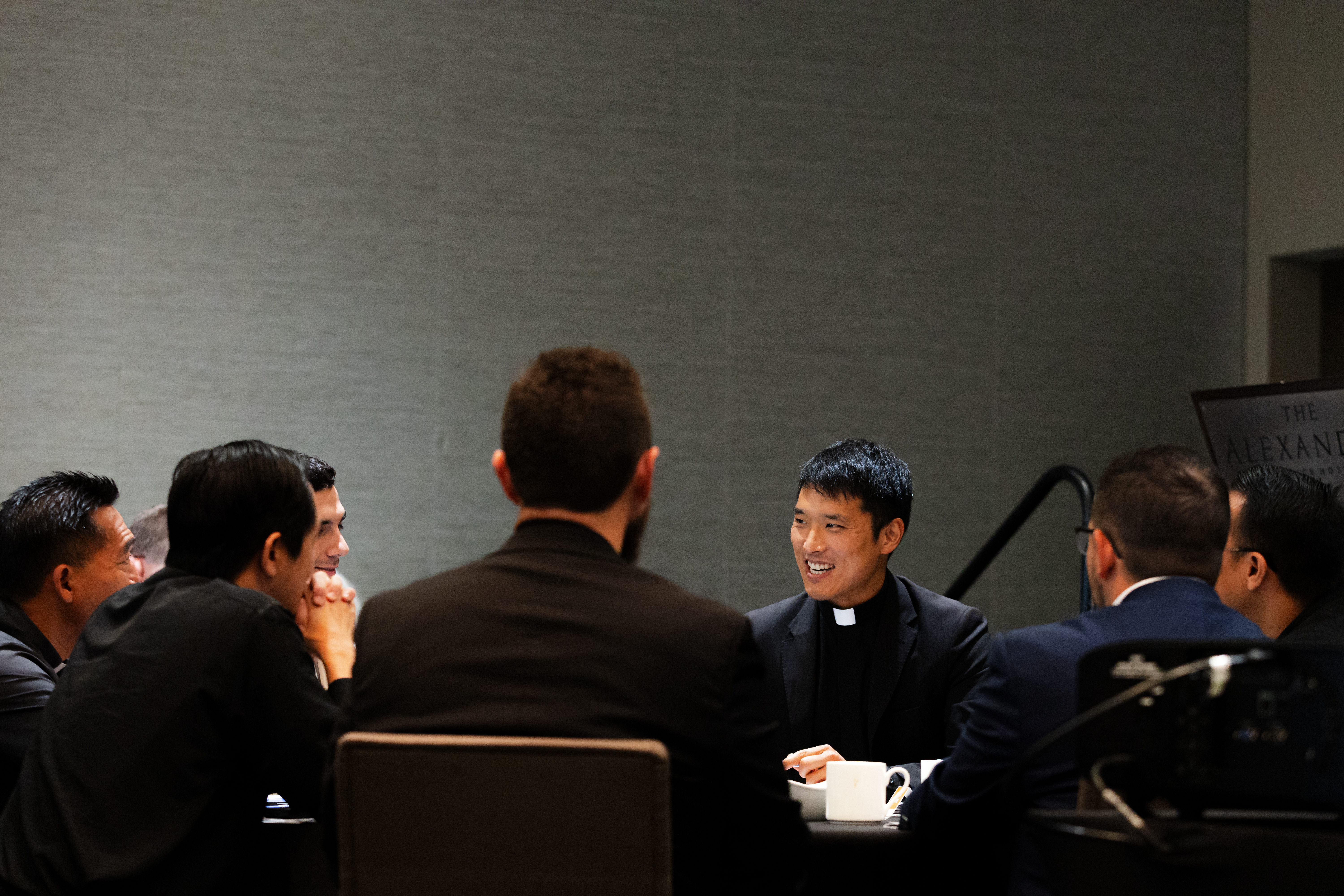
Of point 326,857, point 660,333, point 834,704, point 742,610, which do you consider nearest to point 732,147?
point 660,333

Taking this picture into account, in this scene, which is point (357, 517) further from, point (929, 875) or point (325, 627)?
point (929, 875)

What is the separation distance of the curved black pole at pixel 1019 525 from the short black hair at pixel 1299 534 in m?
2.06

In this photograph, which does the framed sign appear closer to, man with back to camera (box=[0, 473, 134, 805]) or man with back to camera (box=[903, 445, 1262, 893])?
man with back to camera (box=[903, 445, 1262, 893])

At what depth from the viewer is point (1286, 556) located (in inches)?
114

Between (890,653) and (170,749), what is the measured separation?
5.47 feet

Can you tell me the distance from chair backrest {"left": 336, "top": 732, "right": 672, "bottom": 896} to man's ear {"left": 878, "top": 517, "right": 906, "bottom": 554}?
5.59 feet

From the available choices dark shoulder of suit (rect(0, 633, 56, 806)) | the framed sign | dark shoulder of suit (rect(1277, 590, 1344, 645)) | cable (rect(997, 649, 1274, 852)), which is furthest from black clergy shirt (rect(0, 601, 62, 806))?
the framed sign

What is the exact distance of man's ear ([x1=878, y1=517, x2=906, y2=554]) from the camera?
3137 mm

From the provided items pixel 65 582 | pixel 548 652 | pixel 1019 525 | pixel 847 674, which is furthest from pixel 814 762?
pixel 1019 525

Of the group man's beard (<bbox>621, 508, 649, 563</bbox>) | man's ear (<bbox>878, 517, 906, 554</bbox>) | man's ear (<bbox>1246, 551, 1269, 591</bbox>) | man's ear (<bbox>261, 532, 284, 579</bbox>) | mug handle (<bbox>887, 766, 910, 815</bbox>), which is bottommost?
mug handle (<bbox>887, 766, 910, 815</bbox>)

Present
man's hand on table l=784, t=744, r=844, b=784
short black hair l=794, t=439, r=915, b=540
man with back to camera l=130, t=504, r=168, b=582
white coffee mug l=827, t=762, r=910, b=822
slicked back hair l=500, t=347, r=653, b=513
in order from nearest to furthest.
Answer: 1. slicked back hair l=500, t=347, r=653, b=513
2. white coffee mug l=827, t=762, r=910, b=822
3. man's hand on table l=784, t=744, r=844, b=784
4. short black hair l=794, t=439, r=915, b=540
5. man with back to camera l=130, t=504, r=168, b=582

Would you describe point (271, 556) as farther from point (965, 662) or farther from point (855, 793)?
point (965, 662)

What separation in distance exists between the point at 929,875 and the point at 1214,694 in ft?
2.49

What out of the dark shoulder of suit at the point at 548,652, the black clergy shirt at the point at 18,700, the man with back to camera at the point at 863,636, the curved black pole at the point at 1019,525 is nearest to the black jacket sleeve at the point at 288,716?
the dark shoulder of suit at the point at 548,652
